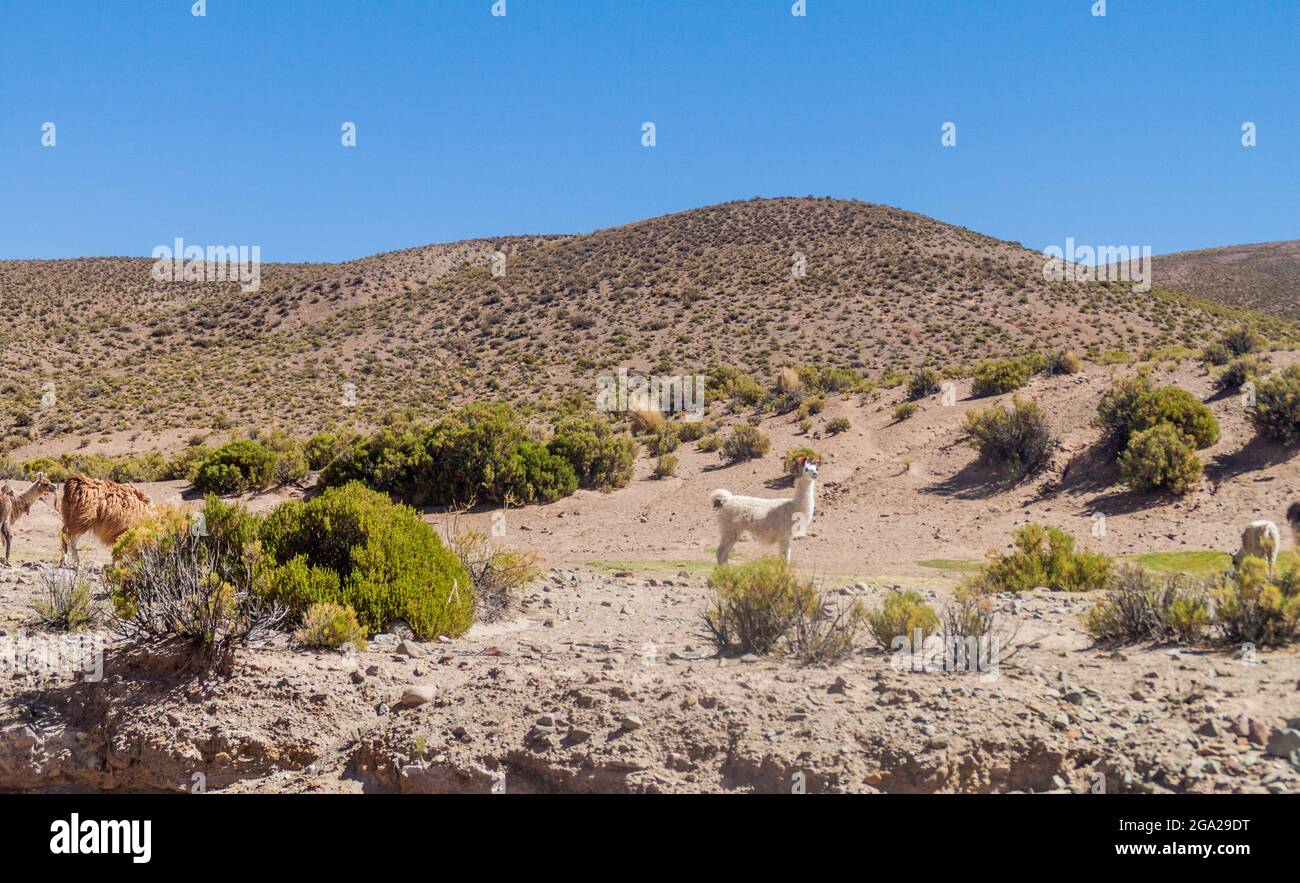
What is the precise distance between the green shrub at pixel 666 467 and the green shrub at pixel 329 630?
14.3 m

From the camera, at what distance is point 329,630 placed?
7125 mm

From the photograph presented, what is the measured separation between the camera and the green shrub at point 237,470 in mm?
20203

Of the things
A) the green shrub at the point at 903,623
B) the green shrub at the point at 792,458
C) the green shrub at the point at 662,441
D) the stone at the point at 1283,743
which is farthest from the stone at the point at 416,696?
the green shrub at the point at 662,441

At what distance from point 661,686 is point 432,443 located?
15.1 m

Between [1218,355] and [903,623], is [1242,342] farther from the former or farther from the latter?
[903,623]

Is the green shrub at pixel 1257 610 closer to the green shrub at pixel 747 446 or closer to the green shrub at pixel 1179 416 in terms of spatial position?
the green shrub at pixel 1179 416

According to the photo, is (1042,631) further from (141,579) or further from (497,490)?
(497,490)

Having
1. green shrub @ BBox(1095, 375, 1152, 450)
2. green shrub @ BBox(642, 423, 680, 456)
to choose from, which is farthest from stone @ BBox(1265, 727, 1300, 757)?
green shrub @ BBox(642, 423, 680, 456)

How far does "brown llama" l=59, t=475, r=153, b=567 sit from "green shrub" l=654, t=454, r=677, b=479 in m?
12.3

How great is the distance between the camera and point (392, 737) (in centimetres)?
604

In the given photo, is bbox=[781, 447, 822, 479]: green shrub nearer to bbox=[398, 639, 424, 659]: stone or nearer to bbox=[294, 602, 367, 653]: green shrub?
bbox=[398, 639, 424, 659]: stone

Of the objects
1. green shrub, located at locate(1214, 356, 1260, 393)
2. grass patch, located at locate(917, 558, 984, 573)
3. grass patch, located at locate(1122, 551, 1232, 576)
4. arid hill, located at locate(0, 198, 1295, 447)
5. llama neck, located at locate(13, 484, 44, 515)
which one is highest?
arid hill, located at locate(0, 198, 1295, 447)

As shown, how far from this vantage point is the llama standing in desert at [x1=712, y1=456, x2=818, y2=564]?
11469 mm

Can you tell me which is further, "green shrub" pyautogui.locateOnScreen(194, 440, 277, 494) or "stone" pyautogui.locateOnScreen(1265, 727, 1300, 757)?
"green shrub" pyautogui.locateOnScreen(194, 440, 277, 494)
